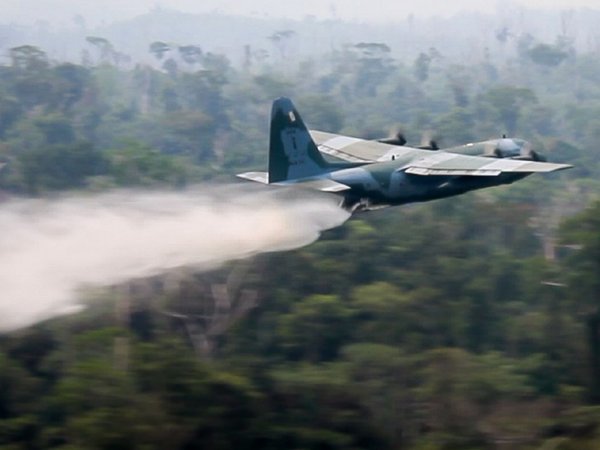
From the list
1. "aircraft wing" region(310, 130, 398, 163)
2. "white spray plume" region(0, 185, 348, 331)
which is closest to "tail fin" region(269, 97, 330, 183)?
"white spray plume" region(0, 185, 348, 331)

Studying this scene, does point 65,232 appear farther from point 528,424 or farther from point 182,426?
point 528,424

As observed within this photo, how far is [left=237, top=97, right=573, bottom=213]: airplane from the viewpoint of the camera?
117 ft

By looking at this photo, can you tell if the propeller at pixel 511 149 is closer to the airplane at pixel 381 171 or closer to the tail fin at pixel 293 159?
the airplane at pixel 381 171

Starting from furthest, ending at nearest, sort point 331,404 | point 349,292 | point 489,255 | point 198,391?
point 489,255
point 349,292
point 331,404
point 198,391

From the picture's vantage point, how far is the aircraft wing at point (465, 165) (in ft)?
116

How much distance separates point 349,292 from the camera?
180ft

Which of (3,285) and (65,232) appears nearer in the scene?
(3,285)

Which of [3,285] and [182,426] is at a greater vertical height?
[3,285]

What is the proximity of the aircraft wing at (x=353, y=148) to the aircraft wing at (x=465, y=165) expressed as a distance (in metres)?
2.58

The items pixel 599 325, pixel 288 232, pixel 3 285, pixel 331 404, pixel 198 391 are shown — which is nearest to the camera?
pixel 3 285

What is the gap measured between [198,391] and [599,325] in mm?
18859

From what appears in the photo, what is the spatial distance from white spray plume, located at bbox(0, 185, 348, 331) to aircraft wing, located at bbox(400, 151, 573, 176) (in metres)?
2.54

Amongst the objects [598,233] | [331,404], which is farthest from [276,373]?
[598,233]

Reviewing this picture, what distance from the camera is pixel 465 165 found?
36188mm
